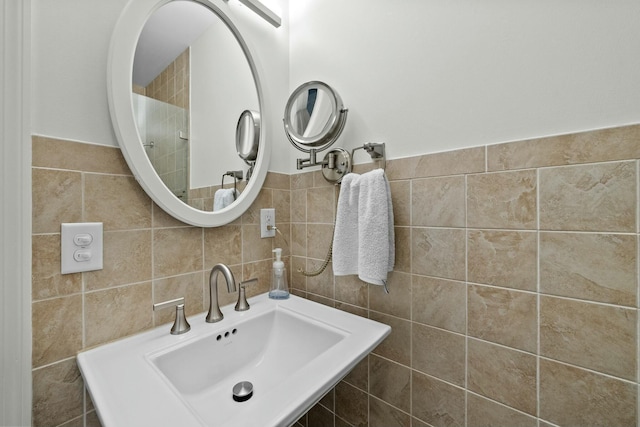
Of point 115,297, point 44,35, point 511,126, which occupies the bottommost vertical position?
point 115,297

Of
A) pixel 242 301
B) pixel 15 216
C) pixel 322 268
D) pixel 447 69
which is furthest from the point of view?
pixel 322 268

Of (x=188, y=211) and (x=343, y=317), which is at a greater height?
(x=188, y=211)

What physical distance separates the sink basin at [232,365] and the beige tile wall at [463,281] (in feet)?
0.40

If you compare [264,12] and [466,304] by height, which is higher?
[264,12]

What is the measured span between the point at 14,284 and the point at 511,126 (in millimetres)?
1242

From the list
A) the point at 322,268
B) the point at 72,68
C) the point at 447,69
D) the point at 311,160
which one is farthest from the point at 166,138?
the point at 447,69

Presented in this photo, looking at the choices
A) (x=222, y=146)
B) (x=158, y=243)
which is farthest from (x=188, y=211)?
(x=222, y=146)

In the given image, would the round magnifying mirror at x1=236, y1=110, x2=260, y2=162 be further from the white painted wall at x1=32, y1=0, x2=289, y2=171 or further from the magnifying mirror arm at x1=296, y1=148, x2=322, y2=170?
the white painted wall at x1=32, y1=0, x2=289, y2=171

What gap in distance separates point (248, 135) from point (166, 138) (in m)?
0.31

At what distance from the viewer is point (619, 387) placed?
0.56 meters

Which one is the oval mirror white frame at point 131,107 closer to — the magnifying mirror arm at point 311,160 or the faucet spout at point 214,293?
the faucet spout at point 214,293

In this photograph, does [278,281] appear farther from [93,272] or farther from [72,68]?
[72,68]

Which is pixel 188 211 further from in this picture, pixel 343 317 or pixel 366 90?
pixel 366 90

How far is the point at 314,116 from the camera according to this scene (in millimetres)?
1027
